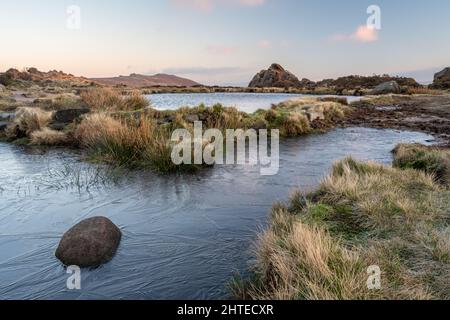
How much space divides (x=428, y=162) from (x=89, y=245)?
824 centimetres

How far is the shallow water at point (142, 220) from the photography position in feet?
15.5

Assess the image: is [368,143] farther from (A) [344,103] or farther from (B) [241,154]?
(A) [344,103]

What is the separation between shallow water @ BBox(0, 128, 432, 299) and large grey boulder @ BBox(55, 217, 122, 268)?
0.15 metres

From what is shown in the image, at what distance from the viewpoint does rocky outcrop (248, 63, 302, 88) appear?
115 m

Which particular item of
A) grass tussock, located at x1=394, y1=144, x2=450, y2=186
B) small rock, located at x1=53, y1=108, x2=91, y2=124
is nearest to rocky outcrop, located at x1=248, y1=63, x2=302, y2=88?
small rock, located at x1=53, y1=108, x2=91, y2=124

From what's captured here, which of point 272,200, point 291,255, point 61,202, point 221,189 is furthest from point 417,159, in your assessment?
point 61,202

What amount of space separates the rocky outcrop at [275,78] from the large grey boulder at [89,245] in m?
110

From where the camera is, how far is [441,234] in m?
5.04

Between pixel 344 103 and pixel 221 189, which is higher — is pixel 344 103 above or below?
above

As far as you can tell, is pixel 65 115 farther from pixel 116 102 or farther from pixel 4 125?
pixel 116 102

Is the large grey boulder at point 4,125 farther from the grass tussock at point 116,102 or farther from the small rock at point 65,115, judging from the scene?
the grass tussock at point 116,102

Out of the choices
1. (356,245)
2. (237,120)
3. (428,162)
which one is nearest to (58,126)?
(237,120)

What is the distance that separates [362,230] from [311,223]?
773 mm

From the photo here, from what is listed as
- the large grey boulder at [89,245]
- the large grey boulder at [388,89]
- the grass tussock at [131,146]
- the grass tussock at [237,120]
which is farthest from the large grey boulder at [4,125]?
the large grey boulder at [388,89]
